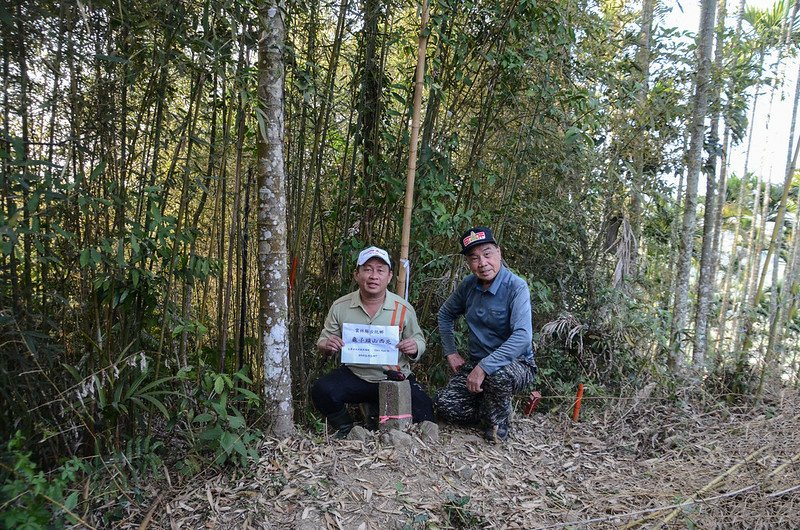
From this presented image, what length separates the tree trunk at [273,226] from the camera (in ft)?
8.29

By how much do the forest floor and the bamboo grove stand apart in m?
0.26

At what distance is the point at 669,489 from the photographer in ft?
9.00

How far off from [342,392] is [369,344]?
0.30 meters

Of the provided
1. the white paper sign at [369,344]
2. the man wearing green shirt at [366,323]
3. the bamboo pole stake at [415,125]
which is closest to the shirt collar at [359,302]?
the man wearing green shirt at [366,323]

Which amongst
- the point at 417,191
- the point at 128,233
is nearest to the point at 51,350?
the point at 128,233

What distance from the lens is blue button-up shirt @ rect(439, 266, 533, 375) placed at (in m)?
3.06

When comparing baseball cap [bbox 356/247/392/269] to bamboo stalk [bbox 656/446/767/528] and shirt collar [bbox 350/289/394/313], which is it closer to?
shirt collar [bbox 350/289/394/313]

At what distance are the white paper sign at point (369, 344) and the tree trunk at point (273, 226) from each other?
377 millimetres

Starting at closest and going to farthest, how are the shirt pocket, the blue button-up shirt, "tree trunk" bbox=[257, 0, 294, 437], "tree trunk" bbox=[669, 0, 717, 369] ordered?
"tree trunk" bbox=[257, 0, 294, 437], the blue button-up shirt, the shirt pocket, "tree trunk" bbox=[669, 0, 717, 369]

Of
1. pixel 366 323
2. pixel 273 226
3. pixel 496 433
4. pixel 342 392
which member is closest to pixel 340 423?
pixel 342 392

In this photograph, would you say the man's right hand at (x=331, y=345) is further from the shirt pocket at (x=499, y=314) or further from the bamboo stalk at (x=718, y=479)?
the bamboo stalk at (x=718, y=479)

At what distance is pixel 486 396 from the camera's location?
3.19m

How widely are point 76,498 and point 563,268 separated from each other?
3.55 meters

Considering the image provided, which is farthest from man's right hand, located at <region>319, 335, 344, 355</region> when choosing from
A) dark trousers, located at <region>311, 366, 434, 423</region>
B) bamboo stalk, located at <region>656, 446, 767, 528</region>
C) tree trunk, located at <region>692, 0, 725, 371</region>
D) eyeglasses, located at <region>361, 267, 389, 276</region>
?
tree trunk, located at <region>692, 0, 725, 371</region>
